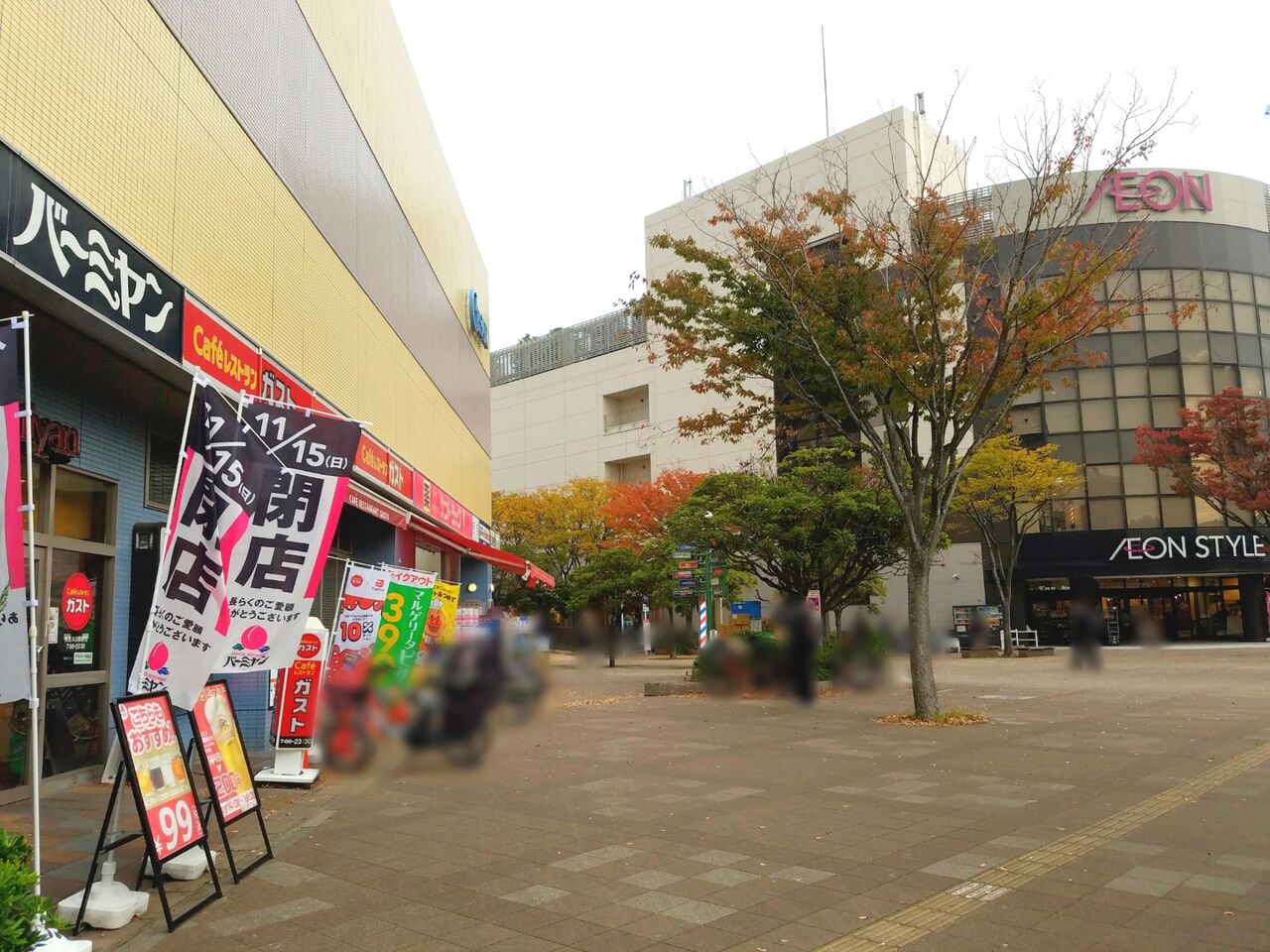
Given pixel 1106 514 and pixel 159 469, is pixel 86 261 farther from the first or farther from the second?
pixel 1106 514

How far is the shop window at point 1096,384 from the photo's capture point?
4134cm

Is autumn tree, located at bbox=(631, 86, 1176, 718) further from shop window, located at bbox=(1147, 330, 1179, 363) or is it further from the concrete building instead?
shop window, located at bbox=(1147, 330, 1179, 363)

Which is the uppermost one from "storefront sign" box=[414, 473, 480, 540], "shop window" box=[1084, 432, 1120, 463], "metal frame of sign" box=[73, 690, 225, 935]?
"shop window" box=[1084, 432, 1120, 463]

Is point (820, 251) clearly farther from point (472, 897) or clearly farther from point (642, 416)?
point (642, 416)

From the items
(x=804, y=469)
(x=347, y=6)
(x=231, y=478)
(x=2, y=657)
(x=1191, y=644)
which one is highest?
(x=347, y=6)

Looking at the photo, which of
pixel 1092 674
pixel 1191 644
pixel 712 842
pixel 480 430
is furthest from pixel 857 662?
pixel 1191 644

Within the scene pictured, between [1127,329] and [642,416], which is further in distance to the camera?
[642,416]

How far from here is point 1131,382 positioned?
41281mm

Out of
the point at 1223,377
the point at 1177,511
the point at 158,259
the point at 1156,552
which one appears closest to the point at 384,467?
the point at 158,259

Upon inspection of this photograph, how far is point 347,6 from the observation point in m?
15.3

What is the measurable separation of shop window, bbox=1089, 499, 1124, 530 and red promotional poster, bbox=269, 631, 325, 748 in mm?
38136

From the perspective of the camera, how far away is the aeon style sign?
39.7 meters

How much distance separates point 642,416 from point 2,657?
175 ft

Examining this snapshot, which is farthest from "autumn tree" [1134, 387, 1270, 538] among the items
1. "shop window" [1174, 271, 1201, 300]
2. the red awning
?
the red awning
